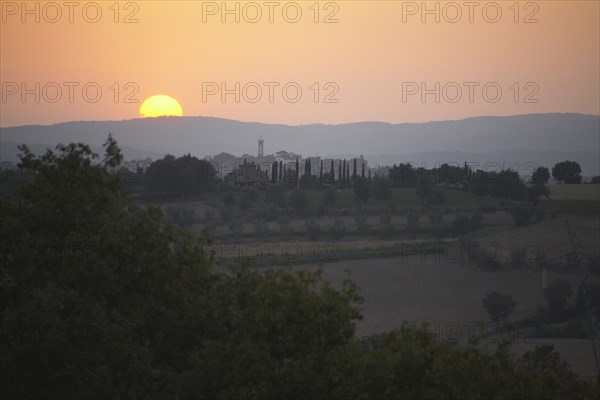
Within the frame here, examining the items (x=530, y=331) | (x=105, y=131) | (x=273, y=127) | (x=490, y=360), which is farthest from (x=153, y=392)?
(x=273, y=127)

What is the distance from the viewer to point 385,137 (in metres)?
192

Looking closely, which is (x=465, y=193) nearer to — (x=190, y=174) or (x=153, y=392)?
(x=190, y=174)

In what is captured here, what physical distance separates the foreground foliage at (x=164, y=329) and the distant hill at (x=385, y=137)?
84.8m

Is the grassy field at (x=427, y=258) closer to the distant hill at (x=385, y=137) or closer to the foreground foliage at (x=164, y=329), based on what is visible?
the foreground foliage at (x=164, y=329)

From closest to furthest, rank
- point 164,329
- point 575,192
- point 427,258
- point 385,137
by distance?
1. point 164,329
2. point 427,258
3. point 575,192
4. point 385,137

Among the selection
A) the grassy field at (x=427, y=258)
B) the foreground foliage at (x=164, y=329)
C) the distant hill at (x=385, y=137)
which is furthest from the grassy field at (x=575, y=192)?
the foreground foliage at (x=164, y=329)

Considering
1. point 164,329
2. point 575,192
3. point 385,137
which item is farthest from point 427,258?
point 385,137

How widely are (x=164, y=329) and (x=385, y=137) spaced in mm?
182499

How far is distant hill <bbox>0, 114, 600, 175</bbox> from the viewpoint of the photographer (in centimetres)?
12222

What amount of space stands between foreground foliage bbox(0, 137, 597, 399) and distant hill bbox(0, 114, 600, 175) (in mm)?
84771

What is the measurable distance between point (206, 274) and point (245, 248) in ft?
110

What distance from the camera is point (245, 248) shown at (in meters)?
46.7

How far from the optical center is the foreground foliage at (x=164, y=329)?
10.3 meters

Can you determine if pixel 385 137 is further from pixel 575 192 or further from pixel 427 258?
pixel 427 258
